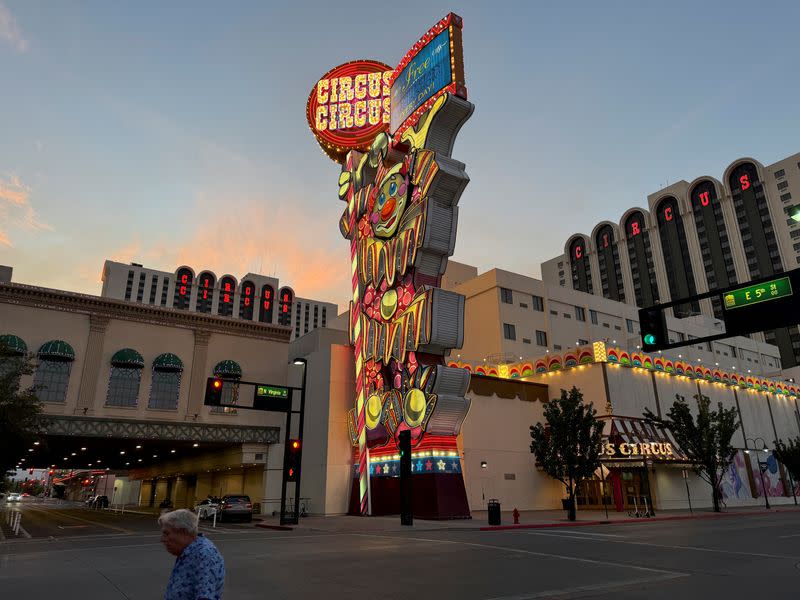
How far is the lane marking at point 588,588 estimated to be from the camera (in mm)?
9594

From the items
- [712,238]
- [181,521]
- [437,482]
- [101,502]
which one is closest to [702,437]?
[437,482]

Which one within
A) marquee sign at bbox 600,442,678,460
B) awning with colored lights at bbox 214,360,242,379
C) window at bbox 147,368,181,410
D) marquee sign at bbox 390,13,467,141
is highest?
marquee sign at bbox 390,13,467,141

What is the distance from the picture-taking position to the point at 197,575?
14.5ft

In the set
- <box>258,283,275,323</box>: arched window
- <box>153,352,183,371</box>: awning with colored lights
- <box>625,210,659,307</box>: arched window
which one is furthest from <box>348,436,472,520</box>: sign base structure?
<box>258,283,275,323</box>: arched window

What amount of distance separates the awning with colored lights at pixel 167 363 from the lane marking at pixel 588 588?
4036 cm

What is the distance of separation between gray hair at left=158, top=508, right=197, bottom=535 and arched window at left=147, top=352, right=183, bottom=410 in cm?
4327

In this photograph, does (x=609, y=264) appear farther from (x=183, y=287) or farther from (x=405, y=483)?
(x=405, y=483)

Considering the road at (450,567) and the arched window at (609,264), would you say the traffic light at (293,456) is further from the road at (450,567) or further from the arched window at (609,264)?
the arched window at (609,264)

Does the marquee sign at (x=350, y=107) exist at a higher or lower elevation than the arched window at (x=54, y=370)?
higher

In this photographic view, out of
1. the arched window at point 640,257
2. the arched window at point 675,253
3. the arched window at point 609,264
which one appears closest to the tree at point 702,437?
the arched window at point 675,253

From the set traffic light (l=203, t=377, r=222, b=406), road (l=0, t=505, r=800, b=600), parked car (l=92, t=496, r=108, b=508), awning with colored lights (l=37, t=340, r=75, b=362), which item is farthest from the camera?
parked car (l=92, t=496, r=108, b=508)

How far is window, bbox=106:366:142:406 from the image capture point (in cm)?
4294

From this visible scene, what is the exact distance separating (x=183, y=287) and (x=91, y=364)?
142m

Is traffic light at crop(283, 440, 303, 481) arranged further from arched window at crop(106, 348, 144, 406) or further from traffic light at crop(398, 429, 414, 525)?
arched window at crop(106, 348, 144, 406)
